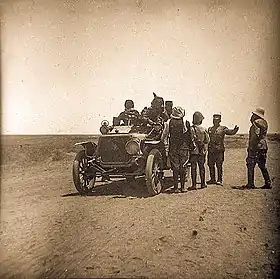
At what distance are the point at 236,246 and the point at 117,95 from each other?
2.80ft

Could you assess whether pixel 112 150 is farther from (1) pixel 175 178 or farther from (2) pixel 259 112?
(2) pixel 259 112

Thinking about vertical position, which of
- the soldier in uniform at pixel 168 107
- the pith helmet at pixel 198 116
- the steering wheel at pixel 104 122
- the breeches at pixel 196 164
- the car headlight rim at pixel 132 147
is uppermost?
the soldier in uniform at pixel 168 107

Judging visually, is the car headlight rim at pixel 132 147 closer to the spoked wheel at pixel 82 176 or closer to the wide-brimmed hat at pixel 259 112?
the spoked wheel at pixel 82 176

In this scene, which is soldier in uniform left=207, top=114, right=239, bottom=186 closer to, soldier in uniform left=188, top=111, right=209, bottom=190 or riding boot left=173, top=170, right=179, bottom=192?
soldier in uniform left=188, top=111, right=209, bottom=190

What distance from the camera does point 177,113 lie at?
1.85 metres

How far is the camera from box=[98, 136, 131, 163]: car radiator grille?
216 cm

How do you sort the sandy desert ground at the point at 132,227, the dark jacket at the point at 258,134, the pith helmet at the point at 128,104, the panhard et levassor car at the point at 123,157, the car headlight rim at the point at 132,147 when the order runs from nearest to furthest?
the sandy desert ground at the point at 132,227 < the dark jacket at the point at 258,134 < the pith helmet at the point at 128,104 < the panhard et levassor car at the point at 123,157 < the car headlight rim at the point at 132,147

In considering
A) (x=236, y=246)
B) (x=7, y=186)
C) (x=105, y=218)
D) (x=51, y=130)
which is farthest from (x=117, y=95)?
(x=236, y=246)

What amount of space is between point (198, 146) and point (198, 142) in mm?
19

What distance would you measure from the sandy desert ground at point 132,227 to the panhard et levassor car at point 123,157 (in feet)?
0.21

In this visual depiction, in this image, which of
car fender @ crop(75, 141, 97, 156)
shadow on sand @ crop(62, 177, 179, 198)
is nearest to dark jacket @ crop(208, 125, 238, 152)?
shadow on sand @ crop(62, 177, 179, 198)

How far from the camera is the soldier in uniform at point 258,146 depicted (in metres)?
1.75

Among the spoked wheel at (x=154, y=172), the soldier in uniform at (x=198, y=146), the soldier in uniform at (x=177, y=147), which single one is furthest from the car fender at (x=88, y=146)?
the soldier in uniform at (x=198, y=146)

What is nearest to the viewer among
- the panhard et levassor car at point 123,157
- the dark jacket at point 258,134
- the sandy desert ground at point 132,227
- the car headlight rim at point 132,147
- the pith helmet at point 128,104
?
the sandy desert ground at point 132,227
